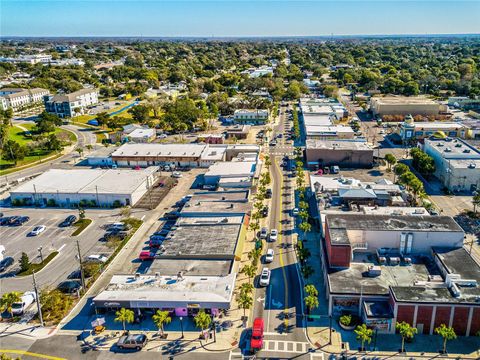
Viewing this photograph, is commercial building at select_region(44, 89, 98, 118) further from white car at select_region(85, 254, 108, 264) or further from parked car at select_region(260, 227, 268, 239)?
parked car at select_region(260, 227, 268, 239)

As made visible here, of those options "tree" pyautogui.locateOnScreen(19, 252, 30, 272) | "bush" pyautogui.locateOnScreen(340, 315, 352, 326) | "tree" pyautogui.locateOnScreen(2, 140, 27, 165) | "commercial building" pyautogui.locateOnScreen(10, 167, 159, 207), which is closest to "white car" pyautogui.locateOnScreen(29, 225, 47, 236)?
"commercial building" pyautogui.locateOnScreen(10, 167, 159, 207)

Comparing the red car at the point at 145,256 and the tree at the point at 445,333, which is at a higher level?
the tree at the point at 445,333

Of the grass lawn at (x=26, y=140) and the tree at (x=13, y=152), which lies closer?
the tree at (x=13, y=152)

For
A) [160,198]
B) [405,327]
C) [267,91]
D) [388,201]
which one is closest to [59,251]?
[160,198]

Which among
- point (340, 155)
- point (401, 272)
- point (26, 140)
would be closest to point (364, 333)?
point (401, 272)

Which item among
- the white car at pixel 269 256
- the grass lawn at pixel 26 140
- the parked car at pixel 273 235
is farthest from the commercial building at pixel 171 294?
the grass lawn at pixel 26 140

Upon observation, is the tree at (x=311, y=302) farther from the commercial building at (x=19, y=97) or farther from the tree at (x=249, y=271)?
the commercial building at (x=19, y=97)

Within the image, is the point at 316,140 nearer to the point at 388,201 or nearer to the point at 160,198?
the point at 388,201
